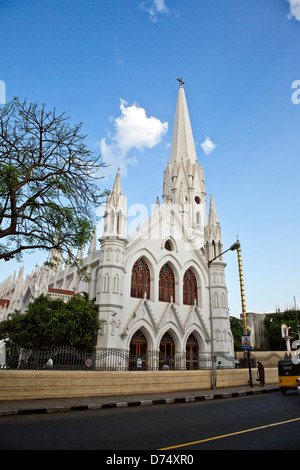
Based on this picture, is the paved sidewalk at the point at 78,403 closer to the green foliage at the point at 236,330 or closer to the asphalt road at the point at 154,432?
the asphalt road at the point at 154,432

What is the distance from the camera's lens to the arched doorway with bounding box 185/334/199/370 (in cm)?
2791

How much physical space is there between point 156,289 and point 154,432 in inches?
816

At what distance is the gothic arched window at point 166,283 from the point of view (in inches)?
1125

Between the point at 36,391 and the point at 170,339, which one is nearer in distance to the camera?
the point at 36,391

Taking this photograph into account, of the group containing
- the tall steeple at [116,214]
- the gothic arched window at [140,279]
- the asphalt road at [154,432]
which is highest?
the tall steeple at [116,214]

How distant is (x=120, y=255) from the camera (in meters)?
25.2

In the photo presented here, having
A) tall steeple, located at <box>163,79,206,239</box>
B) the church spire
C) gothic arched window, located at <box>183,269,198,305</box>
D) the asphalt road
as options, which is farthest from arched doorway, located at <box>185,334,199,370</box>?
the church spire

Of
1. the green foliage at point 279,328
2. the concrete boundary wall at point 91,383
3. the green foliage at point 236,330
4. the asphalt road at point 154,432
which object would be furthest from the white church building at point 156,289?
the green foliage at point 279,328

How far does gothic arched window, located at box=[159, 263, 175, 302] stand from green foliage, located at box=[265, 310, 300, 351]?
117 feet

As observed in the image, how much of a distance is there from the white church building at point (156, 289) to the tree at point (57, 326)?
1.22 metres

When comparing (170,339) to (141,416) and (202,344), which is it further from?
(141,416)

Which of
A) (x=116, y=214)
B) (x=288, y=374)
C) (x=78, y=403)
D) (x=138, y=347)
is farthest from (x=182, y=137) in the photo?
(x=78, y=403)

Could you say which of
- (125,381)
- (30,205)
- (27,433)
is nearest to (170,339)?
(125,381)

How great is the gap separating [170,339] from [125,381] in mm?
13518
